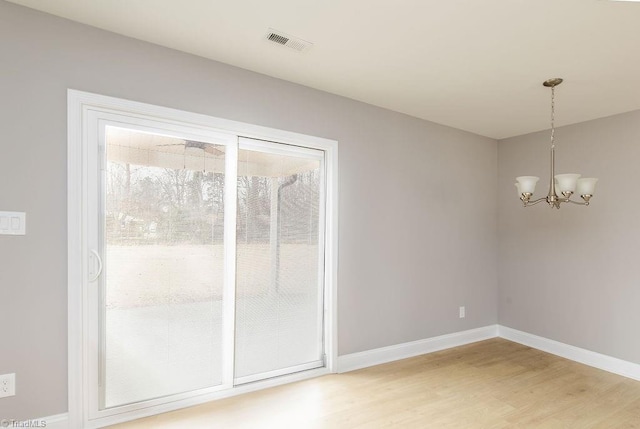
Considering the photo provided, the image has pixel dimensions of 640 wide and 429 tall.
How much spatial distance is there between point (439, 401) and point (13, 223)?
3217 millimetres

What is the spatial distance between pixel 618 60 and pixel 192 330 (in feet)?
12.2

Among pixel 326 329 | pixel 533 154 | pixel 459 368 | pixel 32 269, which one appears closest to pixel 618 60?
pixel 533 154

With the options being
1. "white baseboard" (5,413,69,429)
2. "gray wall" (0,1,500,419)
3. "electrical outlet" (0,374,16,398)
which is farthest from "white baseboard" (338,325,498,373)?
"electrical outlet" (0,374,16,398)

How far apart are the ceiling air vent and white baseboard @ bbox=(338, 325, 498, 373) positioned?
8.82ft

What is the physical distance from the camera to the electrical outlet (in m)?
1.96

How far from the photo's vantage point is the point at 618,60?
242cm

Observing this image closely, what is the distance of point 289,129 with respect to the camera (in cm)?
297

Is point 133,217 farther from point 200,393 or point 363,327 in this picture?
point 363,327

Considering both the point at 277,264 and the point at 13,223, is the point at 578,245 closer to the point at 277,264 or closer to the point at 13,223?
the point at 277,264

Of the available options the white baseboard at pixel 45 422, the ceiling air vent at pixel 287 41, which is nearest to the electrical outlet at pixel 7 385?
the white baseboard at pixel 45 422

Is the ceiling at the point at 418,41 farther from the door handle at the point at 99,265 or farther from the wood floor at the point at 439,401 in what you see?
the wood floor at the point at 439,401

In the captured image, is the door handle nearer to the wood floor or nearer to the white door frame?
the white door frame

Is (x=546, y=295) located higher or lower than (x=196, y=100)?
lower

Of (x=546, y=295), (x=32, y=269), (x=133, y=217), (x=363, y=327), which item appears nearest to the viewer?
(x=32, y=269)
